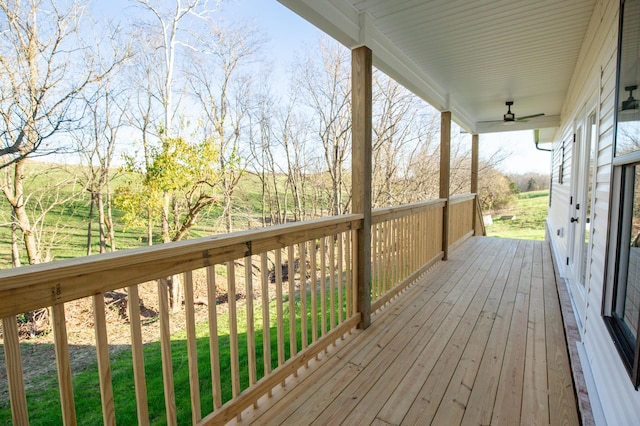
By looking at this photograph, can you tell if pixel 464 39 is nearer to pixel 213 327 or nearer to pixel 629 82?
pixel 629 82

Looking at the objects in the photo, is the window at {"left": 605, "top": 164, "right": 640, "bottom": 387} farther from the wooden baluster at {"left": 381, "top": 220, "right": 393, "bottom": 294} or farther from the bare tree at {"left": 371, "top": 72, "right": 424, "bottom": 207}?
the bare tree at {"left": 371, "top": 72, "right": 424, "bottom": 207}

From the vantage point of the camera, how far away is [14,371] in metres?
0.93

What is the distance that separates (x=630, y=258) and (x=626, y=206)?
234 millimetres

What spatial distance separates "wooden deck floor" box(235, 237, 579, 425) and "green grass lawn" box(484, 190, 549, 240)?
15.2 m

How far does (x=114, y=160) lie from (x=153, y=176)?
777 millimetres

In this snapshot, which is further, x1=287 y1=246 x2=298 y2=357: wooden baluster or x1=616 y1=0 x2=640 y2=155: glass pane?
x1=287 y1=246 x2=298 y2=357: wooden baluster

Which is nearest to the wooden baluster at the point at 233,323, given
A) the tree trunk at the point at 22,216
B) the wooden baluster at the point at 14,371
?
the wooden baluster at the point at 14,371

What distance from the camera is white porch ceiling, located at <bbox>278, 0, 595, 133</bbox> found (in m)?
2.45

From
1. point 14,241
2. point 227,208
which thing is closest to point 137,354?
point 14,241

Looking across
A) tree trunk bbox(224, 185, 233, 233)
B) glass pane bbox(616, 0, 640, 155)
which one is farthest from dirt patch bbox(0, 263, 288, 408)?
glass pane bbox(616, 0, 640, 155)

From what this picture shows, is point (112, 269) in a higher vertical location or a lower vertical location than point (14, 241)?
higher

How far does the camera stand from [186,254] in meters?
1.36

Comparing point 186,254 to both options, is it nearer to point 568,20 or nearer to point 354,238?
point 354,238

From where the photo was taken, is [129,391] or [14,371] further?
[129,391]
